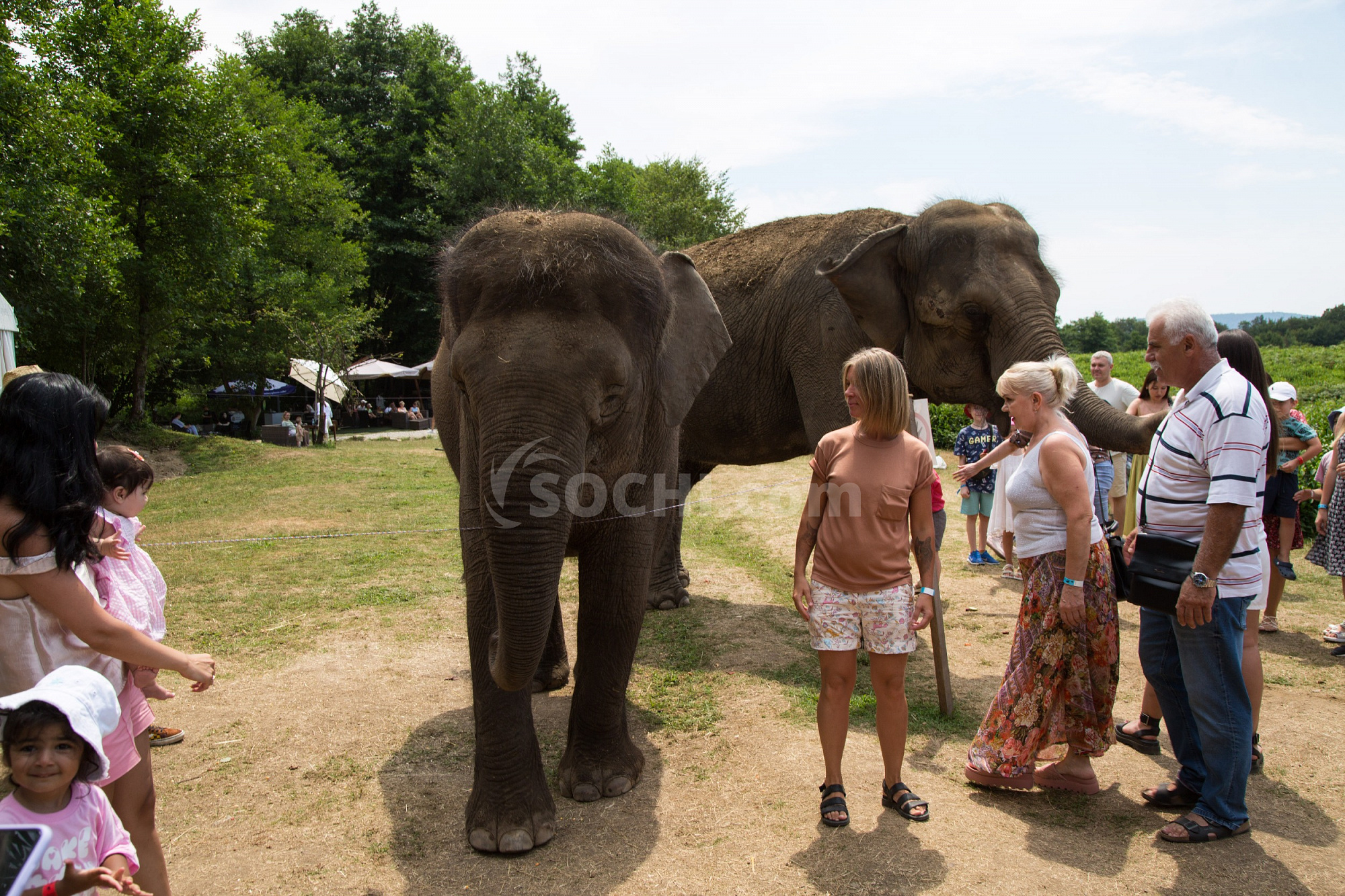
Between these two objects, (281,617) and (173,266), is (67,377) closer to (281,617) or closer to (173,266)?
(281,617)

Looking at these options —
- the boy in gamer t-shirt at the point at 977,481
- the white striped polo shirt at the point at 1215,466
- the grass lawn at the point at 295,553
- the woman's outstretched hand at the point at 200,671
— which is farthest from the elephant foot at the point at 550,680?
the boy in gamer t-shirt at the point at 977,481

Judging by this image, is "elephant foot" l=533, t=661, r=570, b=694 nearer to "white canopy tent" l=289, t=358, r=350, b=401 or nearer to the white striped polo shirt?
the white striped polo shirt

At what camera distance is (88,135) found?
17.6m

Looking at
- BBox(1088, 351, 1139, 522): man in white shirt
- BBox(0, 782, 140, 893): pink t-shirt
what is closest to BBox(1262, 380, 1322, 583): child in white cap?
BBox(1088, 351, 1139, 522): man in white shirt

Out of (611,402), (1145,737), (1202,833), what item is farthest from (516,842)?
(1145,737)

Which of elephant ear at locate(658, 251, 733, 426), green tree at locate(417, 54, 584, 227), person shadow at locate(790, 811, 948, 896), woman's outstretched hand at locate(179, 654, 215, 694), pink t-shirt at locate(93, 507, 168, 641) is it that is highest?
green tree at locate(417, 54, 584, 227)

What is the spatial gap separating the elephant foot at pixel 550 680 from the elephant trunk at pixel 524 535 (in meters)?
2.40

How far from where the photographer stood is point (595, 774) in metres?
4.39

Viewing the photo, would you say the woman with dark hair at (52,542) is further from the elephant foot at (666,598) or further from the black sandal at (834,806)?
the elephant foot at (666,598)

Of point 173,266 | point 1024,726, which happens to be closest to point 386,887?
point 1024,726

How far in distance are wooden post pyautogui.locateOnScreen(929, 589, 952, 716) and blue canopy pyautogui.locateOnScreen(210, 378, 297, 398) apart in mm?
31605

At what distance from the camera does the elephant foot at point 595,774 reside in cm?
434

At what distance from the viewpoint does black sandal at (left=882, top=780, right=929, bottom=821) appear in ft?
13.2

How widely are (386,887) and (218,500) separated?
43.0ft
